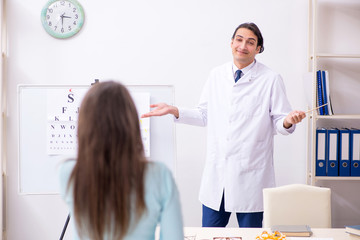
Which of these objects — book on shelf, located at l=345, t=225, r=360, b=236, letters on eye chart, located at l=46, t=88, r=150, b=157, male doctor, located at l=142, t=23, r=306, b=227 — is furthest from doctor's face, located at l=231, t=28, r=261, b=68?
book on shelf, located at l=345, t=225, r=360, b=236

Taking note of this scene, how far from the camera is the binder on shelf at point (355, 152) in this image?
10.1ft

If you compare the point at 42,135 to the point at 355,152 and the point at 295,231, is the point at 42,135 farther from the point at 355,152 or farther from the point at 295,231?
the point at 355,152

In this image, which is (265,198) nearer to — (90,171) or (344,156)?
(344,156)

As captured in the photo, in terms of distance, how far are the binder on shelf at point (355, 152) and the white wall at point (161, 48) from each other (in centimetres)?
39

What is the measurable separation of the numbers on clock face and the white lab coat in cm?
128

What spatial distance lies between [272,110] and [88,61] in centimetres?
152

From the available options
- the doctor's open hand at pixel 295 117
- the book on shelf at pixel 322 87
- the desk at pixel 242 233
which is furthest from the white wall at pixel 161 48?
the desk at pixel 242 233

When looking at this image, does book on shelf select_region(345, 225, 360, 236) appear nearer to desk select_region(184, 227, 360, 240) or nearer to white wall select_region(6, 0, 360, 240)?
desk select_region(184, 227, 360, 240)

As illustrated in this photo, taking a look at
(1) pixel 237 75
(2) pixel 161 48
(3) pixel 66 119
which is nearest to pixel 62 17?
(2) pixel 161 48

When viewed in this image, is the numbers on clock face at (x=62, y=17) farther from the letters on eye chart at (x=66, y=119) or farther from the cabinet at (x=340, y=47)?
the cabinet at (x=340, y=47)

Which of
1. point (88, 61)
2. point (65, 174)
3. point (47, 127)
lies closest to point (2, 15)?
point (88, 61)

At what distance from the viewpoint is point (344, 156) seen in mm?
3098

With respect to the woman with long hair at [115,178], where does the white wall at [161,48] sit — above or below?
above

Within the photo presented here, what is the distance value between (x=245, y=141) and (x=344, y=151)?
3.00 feet
